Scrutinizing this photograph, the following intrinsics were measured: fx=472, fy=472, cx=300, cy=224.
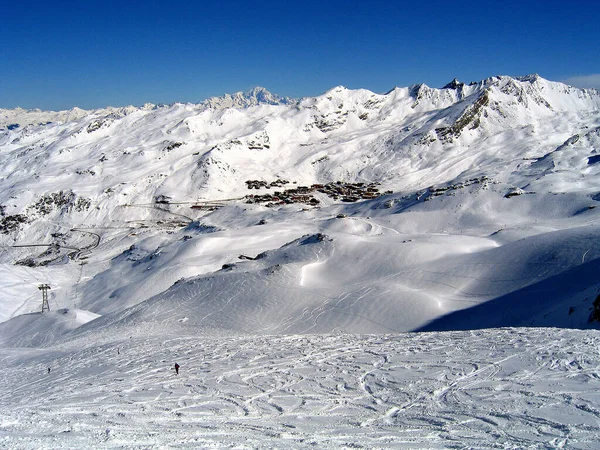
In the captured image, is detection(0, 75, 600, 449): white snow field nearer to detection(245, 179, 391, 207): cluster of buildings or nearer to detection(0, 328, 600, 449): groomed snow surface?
detection(0, 328, 600, 449): groomed snow surface

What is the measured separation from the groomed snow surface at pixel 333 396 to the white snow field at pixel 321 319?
78 millimetres

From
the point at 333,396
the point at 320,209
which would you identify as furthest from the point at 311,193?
the point at 333,396

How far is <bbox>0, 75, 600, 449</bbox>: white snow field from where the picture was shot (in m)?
10.9

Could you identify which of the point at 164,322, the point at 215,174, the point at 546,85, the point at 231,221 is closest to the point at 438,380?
the point at 164,322

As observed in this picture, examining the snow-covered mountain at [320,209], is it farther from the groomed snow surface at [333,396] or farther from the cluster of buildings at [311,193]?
the groomed snow surface at [333,396]

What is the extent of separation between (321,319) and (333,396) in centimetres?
1566

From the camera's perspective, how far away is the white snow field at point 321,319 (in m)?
10.9

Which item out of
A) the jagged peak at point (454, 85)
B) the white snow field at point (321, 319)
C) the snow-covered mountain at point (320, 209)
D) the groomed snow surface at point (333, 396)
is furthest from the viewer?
the jagged peak at point (454, 85)

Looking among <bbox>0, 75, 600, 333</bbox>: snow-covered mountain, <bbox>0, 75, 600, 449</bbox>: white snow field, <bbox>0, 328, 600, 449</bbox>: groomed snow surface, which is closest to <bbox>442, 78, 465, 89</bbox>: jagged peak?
<bbox>0, 75, 600, 333</bbox>: snow-covered mountain

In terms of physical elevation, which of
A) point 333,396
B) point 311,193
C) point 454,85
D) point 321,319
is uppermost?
point 454,85

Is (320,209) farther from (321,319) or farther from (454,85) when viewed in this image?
(454,85)

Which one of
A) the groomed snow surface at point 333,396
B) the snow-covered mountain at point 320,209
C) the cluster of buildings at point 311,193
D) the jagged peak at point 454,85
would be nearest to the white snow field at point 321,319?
the groomed snow surface at point 333,396

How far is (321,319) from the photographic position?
2875 centimetres

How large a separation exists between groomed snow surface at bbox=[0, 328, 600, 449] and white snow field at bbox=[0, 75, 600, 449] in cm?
8
